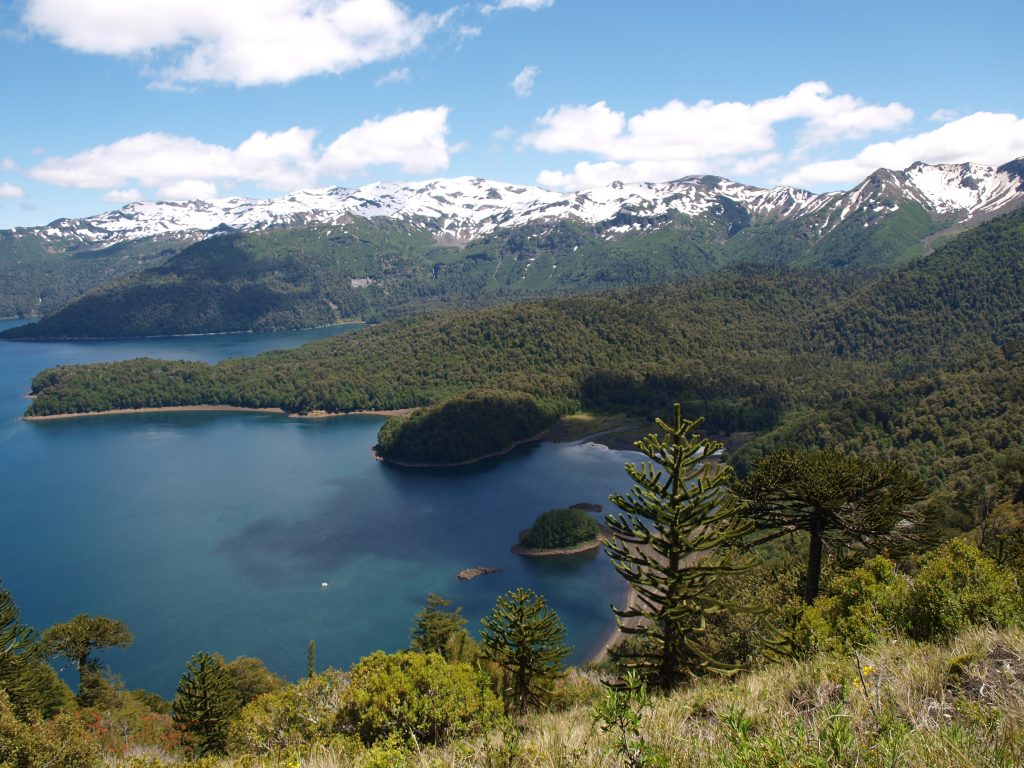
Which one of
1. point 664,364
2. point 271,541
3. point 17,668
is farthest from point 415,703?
point 664,364

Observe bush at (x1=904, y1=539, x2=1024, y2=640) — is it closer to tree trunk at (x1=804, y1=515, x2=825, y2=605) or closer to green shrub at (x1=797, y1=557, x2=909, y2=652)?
green shrub at (x1=797, y1=557, x2=909, y2=652)

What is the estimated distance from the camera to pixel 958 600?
1269 cm

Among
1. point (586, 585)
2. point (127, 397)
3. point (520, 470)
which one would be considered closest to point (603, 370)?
point (520, 470)

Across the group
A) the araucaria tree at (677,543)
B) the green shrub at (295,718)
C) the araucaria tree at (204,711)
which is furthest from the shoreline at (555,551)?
the araucaria tree at (677,543)

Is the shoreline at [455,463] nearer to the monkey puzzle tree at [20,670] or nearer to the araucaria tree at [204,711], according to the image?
the araucaria tree at [204,711]

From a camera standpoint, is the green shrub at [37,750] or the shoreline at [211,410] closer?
the green shrub at [37,750]

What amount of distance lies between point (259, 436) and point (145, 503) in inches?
1583

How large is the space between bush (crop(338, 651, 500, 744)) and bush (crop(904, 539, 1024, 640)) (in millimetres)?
10511

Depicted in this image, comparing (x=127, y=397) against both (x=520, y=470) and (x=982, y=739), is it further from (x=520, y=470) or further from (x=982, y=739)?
(x=982, y=739)

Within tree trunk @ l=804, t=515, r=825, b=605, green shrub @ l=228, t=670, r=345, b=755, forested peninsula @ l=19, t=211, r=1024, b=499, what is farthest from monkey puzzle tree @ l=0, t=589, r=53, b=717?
forested peninsula @ l=19, t=211, r=1024, b=499

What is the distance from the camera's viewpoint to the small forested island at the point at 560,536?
239ft

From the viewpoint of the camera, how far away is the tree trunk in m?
22.3

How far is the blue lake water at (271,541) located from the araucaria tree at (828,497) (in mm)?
36273

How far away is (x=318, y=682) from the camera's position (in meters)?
21.6
